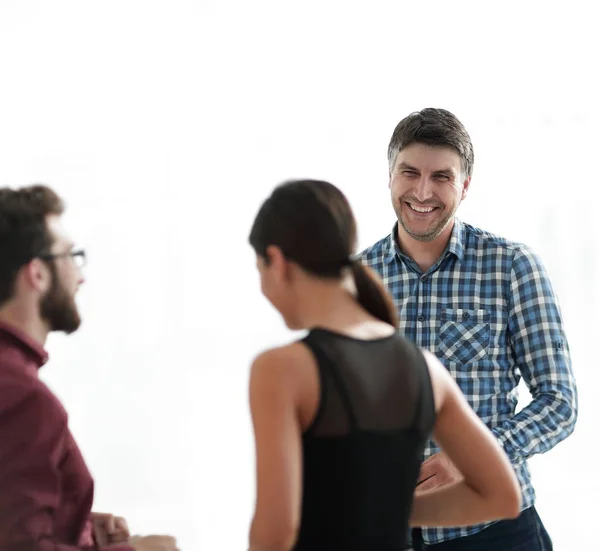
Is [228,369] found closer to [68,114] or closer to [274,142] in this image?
[274,142]

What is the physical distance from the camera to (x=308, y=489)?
138 cm

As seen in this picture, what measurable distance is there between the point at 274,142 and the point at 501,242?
2238 mm

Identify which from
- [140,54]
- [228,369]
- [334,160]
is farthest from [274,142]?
[228,369]

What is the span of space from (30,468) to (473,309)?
128cm

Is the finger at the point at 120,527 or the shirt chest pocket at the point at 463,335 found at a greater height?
the shirt chest pocket at the point at 463,335

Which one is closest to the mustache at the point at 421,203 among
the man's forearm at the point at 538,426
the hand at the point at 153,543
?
the man's forearm at the point at 538,426

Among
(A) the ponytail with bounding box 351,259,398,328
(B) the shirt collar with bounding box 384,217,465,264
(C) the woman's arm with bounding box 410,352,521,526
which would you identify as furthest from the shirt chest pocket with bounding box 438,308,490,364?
(A) the ponytail with bounding box 351,259,398,328

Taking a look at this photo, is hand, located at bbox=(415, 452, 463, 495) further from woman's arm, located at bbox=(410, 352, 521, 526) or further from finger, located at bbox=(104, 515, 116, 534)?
finger, located at bbox=(104, 515, 116, 534)

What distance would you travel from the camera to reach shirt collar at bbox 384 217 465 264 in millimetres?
2455

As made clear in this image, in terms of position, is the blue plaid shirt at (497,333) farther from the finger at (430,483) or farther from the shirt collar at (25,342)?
the shirt collar at (25,342)

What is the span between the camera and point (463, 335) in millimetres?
2334

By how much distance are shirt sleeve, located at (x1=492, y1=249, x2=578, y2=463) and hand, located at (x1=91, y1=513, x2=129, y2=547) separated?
94 cm

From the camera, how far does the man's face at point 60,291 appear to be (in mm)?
1646

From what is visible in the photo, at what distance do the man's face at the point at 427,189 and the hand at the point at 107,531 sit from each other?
3.85 feet
